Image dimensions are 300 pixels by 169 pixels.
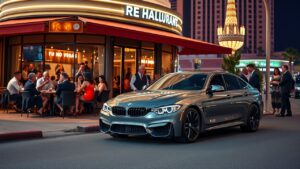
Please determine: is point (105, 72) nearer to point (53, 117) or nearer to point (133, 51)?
point (133, 51)

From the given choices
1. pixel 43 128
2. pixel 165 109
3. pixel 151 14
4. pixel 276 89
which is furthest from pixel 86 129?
pixel 151 14

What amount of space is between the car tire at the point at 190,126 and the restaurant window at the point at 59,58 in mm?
10349

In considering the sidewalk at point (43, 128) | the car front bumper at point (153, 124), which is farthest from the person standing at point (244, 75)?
the car front bumper at point (153, 124)

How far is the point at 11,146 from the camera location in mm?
8734

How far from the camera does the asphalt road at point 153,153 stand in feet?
22.1

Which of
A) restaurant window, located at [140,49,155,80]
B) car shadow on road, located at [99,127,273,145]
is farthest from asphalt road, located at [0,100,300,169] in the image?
restaurant window, located at [140,49,155,80]

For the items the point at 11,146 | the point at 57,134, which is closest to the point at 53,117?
the point at 57,134

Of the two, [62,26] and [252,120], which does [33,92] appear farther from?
[252,120]

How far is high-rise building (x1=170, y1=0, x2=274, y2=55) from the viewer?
15975 cm

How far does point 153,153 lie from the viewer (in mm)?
7758

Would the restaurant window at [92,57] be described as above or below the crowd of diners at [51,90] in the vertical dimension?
above

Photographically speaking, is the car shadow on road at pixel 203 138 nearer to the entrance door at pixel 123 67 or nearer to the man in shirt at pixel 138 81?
the man in shirt at pixel 138 81

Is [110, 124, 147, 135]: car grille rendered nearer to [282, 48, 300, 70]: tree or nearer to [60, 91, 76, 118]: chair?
[60, 91, 76, 118]: chair

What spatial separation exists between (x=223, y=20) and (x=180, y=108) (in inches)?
6146
